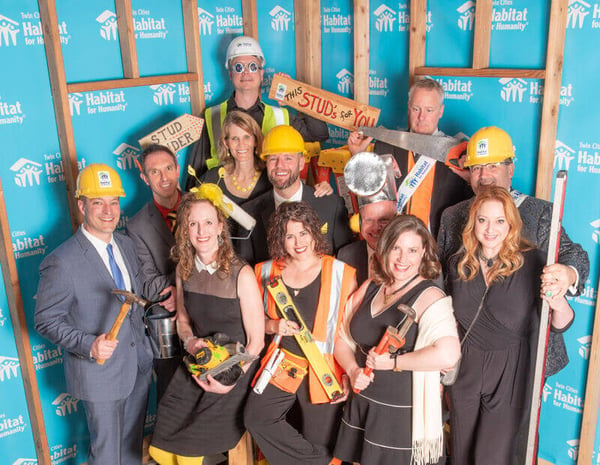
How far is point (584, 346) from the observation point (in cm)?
390

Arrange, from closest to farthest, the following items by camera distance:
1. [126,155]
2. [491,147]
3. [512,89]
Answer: [491,147], [512,89], [126,155]

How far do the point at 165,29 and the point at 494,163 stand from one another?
2637 mm

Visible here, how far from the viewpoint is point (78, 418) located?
14.6ft

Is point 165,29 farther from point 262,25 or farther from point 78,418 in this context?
point 78,418

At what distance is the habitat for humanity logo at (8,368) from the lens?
161 inches

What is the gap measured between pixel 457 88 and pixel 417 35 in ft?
1.55

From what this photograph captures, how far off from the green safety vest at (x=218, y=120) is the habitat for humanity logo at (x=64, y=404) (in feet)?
6.23

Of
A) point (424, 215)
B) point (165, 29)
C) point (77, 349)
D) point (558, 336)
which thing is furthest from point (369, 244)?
point (165, 29)

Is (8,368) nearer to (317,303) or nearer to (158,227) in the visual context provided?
(158,227)

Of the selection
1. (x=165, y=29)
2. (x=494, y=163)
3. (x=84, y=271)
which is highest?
(x=165, y=29)

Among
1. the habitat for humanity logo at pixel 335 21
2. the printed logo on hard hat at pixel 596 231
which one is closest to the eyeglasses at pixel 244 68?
the habitat for humanity logo at pixel 335 21

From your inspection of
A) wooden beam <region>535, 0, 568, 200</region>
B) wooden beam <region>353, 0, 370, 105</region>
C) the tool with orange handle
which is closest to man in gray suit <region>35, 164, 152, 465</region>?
the tool with orange handle

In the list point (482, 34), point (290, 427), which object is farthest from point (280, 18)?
point (290, 427)

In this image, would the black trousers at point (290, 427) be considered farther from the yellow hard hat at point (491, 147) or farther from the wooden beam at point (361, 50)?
the wooden beam at point (361, 50)
